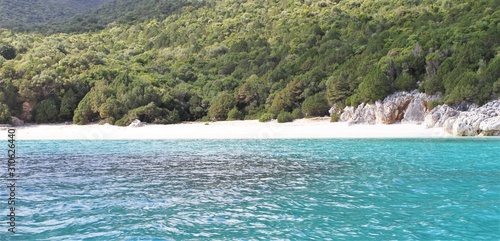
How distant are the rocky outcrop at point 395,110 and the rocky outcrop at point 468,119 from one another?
7.47 feet

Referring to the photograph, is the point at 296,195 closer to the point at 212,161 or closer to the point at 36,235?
the point at 36,235

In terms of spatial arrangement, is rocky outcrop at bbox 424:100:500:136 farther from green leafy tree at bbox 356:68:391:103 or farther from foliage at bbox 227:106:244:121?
foliage at bbox 227:106:244:121

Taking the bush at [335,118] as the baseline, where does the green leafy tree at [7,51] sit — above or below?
above

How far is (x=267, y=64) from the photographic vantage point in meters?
65.3

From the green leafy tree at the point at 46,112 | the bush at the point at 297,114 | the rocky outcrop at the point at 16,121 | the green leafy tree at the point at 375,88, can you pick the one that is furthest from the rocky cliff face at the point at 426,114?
the rocky outcrop at the point at 16,121

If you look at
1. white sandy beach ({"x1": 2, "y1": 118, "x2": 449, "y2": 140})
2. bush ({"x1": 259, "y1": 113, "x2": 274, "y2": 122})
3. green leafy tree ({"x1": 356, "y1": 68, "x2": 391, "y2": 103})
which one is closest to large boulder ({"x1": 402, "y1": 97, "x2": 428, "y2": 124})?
white sandy beach ({"x1": 2, "y1": 118, "x2": 449, "y2": 140})

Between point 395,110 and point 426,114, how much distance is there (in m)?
2.55

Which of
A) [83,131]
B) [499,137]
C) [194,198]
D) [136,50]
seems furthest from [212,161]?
[136,50]

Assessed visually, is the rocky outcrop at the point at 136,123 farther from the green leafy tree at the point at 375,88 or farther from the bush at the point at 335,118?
the green leafy tree at the point at 375,88

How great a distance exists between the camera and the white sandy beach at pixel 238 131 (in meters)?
33.6

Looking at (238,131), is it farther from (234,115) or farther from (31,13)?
(31,13)

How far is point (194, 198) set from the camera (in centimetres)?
1077

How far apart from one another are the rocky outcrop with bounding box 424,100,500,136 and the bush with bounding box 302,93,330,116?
42.5 ft

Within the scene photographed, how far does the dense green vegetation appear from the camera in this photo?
39250mm
